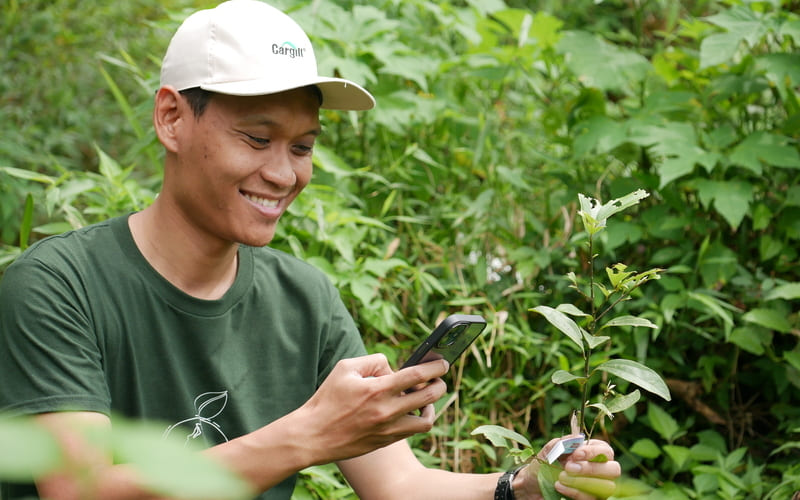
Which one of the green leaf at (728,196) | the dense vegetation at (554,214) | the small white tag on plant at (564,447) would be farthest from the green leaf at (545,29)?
the small white tag on plant at (564,447)

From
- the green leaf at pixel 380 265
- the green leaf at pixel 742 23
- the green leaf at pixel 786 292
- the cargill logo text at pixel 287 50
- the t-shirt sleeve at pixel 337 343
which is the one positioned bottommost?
the green leaf at pixel 786 292

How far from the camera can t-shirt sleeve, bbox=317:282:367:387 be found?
6.86 feet

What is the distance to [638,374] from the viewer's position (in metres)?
1.48

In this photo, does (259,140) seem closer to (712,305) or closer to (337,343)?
(337,343)

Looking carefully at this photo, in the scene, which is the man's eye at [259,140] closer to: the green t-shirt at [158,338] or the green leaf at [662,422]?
the green t-shirt at [158,338]

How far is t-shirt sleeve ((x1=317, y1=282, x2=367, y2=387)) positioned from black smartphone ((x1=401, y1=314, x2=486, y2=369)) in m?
0.54

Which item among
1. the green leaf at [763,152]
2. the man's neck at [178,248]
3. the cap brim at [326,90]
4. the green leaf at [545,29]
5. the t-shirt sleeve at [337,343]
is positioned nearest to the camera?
the cap brim at [326,90]

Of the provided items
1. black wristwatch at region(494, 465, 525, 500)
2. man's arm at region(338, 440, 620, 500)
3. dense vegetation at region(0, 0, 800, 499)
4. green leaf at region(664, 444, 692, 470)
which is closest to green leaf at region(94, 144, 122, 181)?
dense vegetation at region(0, 0, 800, 499)

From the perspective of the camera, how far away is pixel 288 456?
1.50 metres

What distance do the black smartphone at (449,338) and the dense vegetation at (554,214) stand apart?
0.92 metres

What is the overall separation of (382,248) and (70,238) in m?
1.42

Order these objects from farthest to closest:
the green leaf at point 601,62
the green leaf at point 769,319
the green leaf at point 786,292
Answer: the green leaf at point 601,62 → the green leaf at point 769,319 → the green leaf at point 786,292

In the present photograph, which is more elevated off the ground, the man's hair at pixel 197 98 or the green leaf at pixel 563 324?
the man's hair at pixel 197 98

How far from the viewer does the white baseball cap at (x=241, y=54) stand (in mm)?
1760
